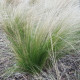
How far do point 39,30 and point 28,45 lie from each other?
172 millimetres

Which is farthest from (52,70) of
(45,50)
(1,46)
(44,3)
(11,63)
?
(44,3)

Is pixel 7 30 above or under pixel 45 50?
above

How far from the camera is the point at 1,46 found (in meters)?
1.95

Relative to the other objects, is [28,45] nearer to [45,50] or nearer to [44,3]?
[45,50]

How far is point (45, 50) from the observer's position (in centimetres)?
148

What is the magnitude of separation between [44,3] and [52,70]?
126 cm

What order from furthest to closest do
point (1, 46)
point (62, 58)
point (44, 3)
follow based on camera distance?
point (44, 3) < point (1, 46) < point (62, 58)

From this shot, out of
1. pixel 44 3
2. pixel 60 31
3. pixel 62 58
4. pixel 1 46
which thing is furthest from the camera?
pixel 44 3

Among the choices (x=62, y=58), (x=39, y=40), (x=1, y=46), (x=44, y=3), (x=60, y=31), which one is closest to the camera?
(x=39, y=40)

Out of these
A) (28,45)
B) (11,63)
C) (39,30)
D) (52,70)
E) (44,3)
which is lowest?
(52,70)

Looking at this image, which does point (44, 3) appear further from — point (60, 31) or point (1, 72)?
point (1, 72)

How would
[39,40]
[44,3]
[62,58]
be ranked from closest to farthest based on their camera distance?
[39,40] < [62,58] < [44,3]

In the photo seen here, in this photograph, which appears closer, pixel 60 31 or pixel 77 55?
pixel 60 31

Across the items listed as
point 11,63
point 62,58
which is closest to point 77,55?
point 62,58
